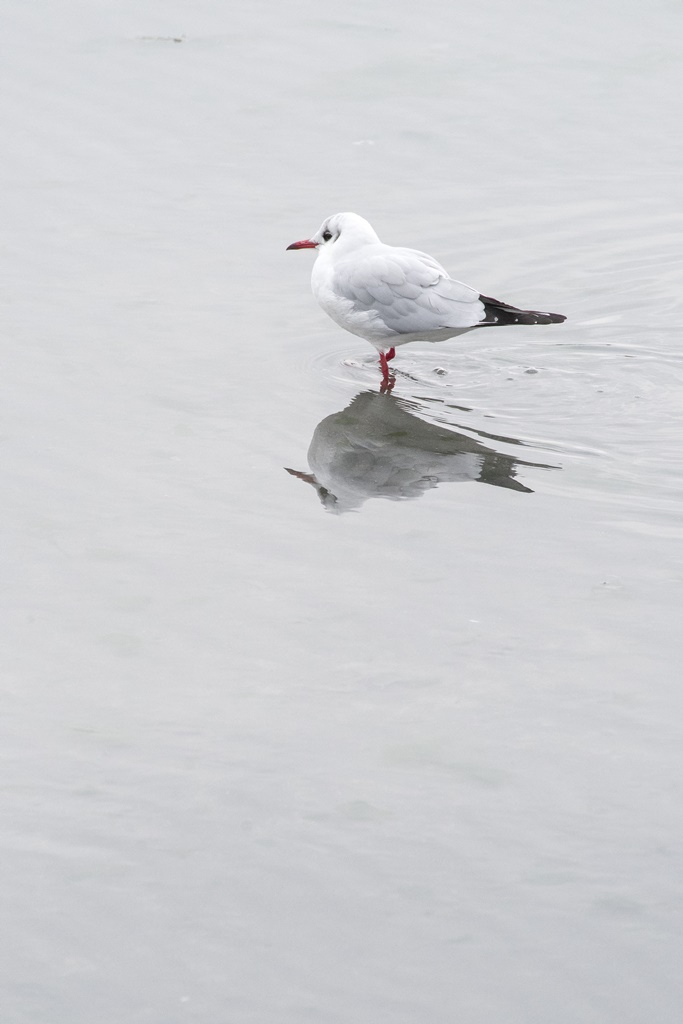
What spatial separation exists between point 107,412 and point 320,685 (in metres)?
2.73

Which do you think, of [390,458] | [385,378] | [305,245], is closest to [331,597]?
[390,458]

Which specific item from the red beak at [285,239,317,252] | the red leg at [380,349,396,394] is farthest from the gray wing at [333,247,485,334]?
the red beak at [285,239,317,252]

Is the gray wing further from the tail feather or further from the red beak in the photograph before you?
the red beak

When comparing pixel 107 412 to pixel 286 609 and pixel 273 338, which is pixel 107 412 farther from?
pixel 286 609

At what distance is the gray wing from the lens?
23.5 ft

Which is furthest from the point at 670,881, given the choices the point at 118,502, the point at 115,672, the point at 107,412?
the point at 107,412

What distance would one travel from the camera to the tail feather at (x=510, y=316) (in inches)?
278

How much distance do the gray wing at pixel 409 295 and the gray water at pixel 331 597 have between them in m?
0.39

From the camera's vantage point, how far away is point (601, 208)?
9992 millimetres

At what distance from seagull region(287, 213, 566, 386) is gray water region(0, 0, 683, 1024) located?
1.08 ft

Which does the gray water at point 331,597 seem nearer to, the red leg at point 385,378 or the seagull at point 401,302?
the red leg at point 385,378

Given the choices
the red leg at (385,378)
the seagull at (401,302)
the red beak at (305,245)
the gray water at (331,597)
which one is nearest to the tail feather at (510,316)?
the seagull at (401,302)

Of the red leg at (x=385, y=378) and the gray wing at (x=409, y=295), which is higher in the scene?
the gray wing at (x=409, y=295)

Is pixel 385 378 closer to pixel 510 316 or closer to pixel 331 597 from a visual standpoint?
pixel 510 316
